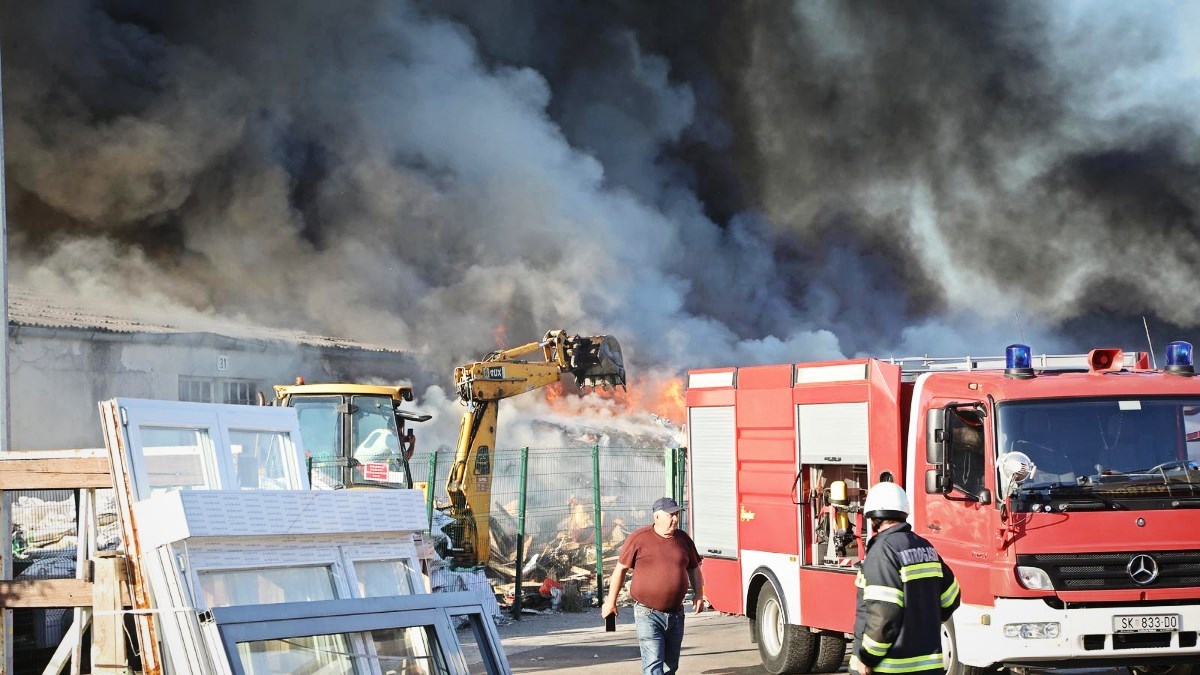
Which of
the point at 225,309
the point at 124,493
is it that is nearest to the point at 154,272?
the point at 225,309

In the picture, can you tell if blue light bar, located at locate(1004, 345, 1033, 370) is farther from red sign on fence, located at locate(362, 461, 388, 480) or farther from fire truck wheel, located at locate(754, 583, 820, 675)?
red sign on fence, located at locate(362, 461, 388, 480)

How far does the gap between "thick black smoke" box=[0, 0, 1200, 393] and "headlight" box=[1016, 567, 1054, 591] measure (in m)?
16.2

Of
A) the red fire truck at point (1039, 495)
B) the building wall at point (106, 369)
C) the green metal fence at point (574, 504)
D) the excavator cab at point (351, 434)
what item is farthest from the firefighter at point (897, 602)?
the building wall at point (106, 369)

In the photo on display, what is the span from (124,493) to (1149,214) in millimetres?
24023

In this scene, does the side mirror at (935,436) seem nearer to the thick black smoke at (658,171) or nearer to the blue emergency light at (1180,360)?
the blue emergency light at (1180,360)

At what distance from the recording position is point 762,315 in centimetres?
2758

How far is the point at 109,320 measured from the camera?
20.9 meters

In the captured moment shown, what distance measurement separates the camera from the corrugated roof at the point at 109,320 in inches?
794

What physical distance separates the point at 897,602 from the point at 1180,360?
175 inches

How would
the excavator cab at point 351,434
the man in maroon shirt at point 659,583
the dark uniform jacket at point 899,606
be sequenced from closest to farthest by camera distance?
the dark uniform jacket at point 899,606
the man in maroon shirt at point 659,583
the excavator cab at point 351,434

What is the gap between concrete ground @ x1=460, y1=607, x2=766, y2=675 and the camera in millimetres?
11609

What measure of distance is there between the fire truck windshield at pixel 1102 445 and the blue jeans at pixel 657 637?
227cm

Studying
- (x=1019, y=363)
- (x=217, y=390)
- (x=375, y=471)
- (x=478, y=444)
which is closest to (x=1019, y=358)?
(x=1019, y=363)

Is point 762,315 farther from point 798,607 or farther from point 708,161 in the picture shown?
point 798,607
